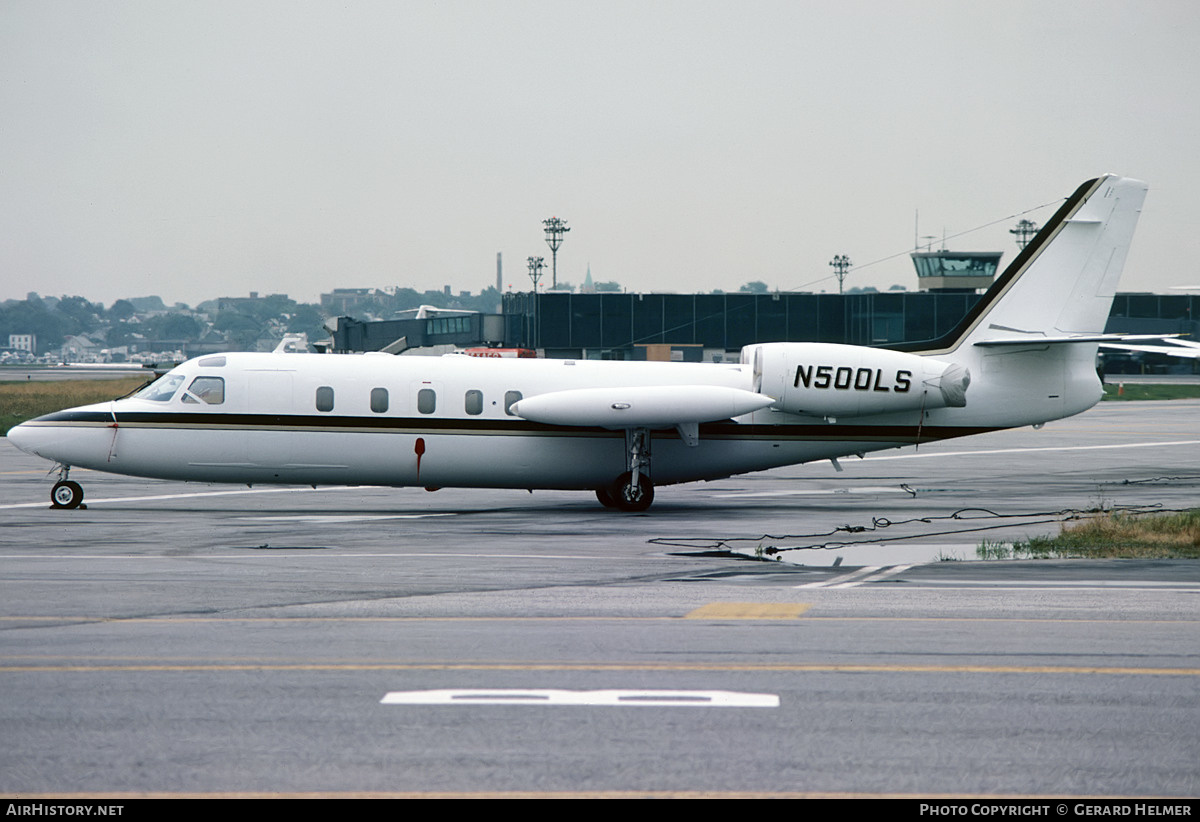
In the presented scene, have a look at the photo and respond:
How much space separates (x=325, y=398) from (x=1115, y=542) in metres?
14.2

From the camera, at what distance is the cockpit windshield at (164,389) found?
79.8 feet

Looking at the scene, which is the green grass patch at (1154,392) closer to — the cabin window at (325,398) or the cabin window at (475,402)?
the cabin window at (475,402)

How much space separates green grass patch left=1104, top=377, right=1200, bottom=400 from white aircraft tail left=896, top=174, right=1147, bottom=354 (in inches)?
2055

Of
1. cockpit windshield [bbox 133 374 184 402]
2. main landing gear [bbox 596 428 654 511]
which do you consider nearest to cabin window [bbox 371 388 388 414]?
cockpit windshield [bbox 133 374 184 402]

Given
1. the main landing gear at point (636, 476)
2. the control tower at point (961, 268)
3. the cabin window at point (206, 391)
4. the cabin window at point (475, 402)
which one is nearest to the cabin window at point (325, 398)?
the cabin window at point (206, 391)

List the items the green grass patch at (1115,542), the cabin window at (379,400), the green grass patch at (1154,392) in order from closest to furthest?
the green grass patch at (1115,542) < the cabin window at (379,400) < the green grass patch at (1154,392)

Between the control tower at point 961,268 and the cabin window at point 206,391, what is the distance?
304 feet

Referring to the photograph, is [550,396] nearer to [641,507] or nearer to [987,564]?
[641,507]

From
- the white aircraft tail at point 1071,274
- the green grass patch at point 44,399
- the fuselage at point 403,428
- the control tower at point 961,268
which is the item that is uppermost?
the control tower at point 961,268

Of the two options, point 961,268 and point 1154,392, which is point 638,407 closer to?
point 1154,392

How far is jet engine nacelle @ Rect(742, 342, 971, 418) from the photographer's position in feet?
81.2

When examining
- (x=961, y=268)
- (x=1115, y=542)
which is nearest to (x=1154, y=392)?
(x=961, y=268)
